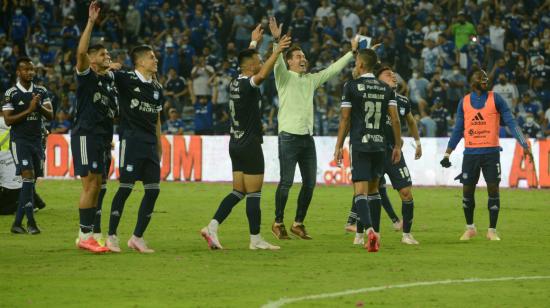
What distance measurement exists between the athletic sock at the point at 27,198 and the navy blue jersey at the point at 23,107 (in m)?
0.66

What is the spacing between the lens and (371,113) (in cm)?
1300

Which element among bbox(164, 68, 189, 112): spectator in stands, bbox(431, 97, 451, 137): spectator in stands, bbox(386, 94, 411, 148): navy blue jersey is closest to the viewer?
bbox(386, 94, 411, 148): navy blue jersey

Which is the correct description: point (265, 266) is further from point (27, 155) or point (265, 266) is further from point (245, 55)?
point (27, 155)

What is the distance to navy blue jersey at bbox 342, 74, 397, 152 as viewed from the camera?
42.5ft

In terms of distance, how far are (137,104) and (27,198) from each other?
3381mm

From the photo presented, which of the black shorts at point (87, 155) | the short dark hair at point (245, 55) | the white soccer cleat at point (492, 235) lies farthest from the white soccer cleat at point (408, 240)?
the black shorts at point (87, 155)

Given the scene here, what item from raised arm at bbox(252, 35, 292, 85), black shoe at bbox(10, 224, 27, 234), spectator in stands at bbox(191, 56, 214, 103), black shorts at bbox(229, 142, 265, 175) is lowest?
black shoe at bbox(10, 224, 27, 234)

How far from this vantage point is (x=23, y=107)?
15.2 metres

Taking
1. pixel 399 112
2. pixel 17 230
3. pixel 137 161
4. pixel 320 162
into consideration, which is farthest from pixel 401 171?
pixel 320 162

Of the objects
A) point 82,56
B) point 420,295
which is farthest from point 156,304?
point 82,56

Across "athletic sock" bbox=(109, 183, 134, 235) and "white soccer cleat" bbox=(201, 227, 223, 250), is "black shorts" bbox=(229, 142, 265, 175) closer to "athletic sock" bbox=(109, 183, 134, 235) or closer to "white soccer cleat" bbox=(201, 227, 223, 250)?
"white soccer cleat" bbox=(201, 227, 223, 250)

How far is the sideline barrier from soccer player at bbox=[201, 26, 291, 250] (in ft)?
44.7

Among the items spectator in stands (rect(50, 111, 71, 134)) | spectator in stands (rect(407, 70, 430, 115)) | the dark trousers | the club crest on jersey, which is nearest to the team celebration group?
the club crest on jersey

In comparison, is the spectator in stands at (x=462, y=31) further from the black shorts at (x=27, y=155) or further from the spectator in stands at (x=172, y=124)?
the black shorts at (x=27, y=155)
